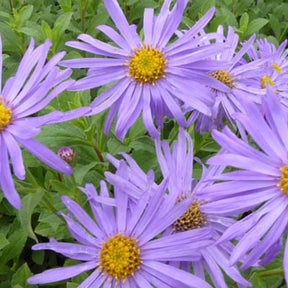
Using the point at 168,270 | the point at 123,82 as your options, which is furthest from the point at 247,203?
the point at 123,82

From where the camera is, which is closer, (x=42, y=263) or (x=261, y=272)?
(x=261, y=272)

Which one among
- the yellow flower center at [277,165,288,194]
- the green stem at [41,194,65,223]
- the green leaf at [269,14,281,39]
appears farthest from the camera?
the green leaf at [269,14,281,39]

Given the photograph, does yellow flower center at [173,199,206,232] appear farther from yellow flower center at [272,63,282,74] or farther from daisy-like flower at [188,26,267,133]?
yellow flower center at [272,63,282,74]

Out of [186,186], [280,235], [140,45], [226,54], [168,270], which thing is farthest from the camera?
[226,54]

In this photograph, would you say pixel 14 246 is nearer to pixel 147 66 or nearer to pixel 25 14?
pixel 147 66

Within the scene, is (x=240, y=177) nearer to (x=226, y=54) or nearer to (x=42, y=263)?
(x=226, y=54)

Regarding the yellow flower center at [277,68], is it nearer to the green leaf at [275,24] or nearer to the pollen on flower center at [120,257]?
the pollen on flower center at [120,257]

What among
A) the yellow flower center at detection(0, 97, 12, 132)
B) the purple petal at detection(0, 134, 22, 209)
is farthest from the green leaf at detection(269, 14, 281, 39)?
the purple petal at detection(0, 134, 22, 209)

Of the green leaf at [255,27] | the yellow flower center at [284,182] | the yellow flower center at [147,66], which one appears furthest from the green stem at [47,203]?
the green leaf at [255,27]
